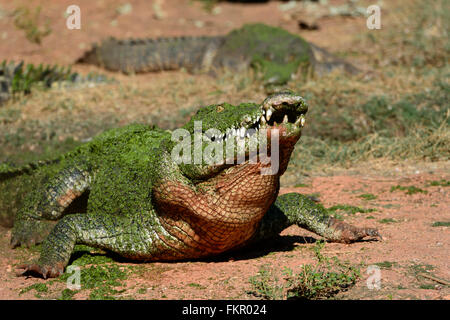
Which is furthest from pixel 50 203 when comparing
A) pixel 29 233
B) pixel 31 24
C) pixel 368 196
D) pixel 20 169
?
pixel 31 24

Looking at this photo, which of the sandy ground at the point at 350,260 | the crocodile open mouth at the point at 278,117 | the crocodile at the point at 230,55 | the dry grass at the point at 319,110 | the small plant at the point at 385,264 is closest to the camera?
the crocodile open mouth at the point at 278,117

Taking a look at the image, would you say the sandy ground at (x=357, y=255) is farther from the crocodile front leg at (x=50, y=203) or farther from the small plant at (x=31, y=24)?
the small plant at (x=31, y=24)

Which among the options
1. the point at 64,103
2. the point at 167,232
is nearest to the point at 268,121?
the point at 167,232

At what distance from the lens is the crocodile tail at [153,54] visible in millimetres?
12266

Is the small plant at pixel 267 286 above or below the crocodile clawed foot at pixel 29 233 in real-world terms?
above

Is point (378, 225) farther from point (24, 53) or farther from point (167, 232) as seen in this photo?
point (24, 53)

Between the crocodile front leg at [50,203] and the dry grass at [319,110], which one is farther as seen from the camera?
the dry grass at [319,110]

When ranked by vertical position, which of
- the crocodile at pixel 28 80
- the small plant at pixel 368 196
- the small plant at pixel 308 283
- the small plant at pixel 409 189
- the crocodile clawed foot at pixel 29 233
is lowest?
the crocodile clawed foot at pixel 29 233

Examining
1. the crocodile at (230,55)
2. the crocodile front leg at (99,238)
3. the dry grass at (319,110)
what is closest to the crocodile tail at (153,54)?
the crocodile at (230,55)

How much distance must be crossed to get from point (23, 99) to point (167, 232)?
6.10 metres

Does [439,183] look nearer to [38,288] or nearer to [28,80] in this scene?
[38,288]

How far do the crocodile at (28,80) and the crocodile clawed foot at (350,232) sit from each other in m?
6.66

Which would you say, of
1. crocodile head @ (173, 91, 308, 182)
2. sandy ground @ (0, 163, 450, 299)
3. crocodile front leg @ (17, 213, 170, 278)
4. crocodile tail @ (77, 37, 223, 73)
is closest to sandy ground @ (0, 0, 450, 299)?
sandy ground @ (0, 163, 450, 299)

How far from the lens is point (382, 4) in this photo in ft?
50.6
